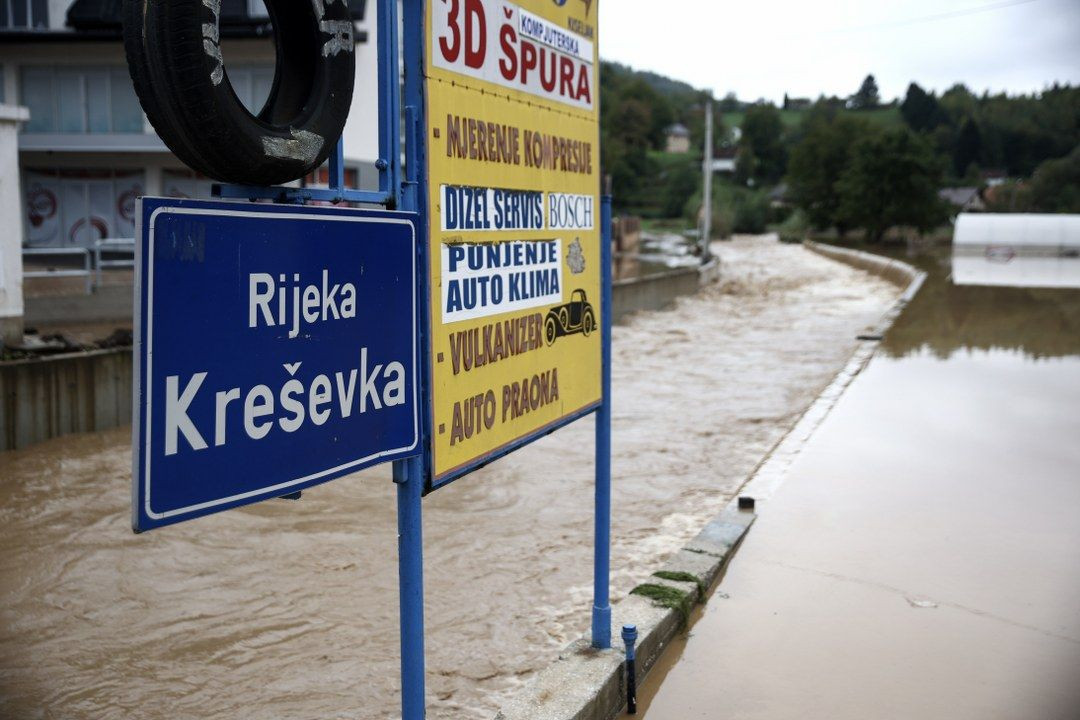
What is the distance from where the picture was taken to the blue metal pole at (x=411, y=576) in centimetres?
297

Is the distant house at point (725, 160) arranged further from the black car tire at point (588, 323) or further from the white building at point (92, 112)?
the black car tire at point (588, 323)

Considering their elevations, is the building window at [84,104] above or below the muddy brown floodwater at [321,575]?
above

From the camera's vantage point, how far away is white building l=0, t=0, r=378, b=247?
28.3m

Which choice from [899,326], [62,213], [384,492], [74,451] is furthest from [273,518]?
[62,213]

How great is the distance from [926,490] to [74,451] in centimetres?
856

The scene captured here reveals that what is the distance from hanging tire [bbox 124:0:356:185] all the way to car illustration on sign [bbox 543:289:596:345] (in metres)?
1.52

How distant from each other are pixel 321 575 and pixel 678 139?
167 m

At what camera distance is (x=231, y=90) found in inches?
85.3

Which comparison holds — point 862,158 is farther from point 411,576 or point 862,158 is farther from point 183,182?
point 411,576

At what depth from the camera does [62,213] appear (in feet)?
103

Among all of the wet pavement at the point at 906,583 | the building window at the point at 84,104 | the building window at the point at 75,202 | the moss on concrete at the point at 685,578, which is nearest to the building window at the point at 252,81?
the building window at the point at 84,104

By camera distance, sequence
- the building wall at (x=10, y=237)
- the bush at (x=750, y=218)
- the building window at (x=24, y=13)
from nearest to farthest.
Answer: the building wall at (x=10, y=237), the building window at (x=24, y=13), the bush at (x=750, y=218)

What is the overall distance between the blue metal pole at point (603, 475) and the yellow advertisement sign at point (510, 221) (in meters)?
0.07

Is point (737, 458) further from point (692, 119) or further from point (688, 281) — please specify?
point (692, 119)
